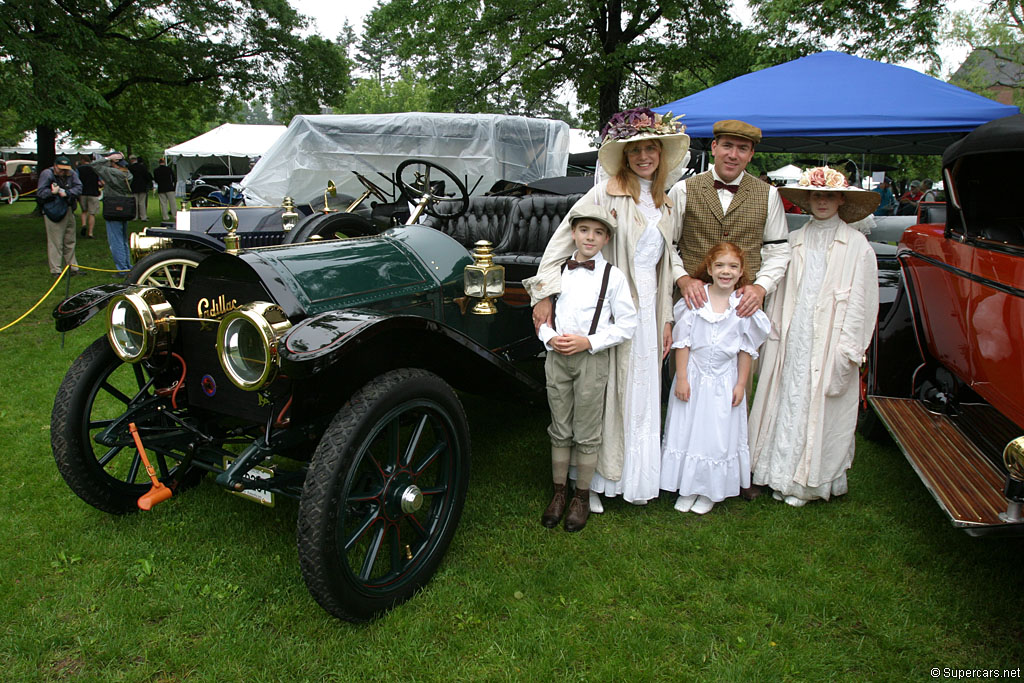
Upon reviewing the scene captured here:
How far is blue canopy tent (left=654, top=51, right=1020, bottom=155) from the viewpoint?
6.71 meters

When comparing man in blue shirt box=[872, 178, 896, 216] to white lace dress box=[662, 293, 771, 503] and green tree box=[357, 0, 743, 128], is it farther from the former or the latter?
white lace dress box=[662, 293, 771, 503]

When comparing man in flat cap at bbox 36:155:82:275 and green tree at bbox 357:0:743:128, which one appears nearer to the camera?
man in flat cap at bbox 36:155:82:275

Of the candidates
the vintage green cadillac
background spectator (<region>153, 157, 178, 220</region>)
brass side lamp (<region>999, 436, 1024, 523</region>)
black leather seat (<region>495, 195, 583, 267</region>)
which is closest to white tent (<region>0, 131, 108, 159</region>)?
background spectator (<region>153, 157, 178, 220</region>)

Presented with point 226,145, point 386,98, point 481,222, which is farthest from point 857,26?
point 386,98

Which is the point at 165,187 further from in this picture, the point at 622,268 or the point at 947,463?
the point at 947,463

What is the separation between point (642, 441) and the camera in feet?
10.3

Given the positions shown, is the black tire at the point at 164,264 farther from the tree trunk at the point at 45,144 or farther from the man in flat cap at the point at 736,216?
the tree trunk at the point at 45,144

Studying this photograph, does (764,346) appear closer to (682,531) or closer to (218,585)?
(682,531)

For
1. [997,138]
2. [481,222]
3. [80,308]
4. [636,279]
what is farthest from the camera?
[481,222]

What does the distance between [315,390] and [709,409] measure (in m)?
1.84

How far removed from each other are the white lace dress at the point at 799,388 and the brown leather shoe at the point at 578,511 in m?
0.95

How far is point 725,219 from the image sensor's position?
3195 millimetres

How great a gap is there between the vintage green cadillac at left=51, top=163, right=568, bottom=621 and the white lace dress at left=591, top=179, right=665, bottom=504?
535mm

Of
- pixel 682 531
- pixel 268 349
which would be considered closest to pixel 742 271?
pixel 682 531
